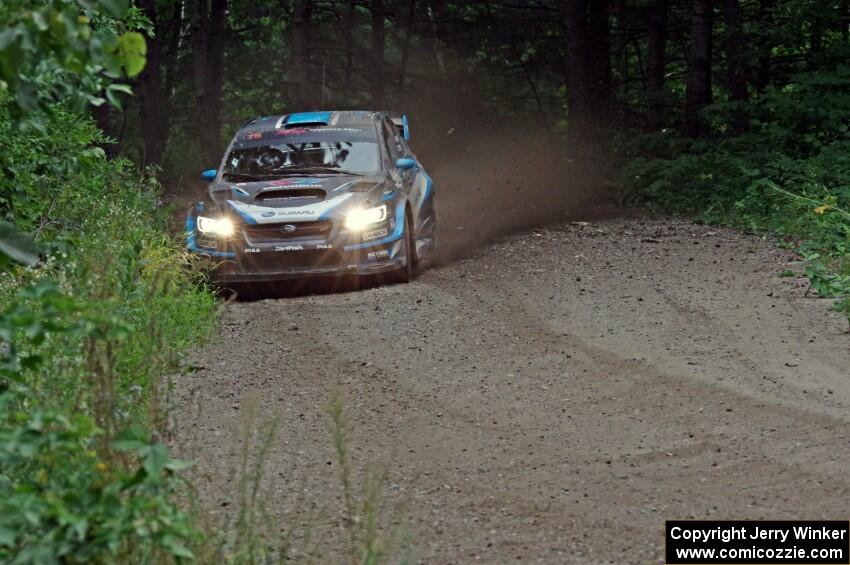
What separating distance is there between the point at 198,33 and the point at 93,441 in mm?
25595

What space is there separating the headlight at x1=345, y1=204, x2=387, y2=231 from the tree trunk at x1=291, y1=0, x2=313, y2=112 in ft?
53.8

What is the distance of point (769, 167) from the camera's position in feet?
61.0

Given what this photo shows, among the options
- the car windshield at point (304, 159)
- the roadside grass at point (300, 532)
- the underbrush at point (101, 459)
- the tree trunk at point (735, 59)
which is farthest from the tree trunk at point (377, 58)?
the roadside grass at point (300, 532)

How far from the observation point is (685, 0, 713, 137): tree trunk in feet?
75.4

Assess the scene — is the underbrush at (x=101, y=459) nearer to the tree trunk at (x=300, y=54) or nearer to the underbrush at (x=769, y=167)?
the underbrush at (x=769, y=167)

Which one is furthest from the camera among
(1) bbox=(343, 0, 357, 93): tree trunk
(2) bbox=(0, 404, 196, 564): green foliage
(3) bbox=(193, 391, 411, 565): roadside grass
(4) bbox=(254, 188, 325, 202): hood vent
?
(1) bbox=(343, 0, 357, 93): tree trunk

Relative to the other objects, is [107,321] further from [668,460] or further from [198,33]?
[198,33]

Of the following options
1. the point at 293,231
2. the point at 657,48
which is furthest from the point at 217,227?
the point at 657,48

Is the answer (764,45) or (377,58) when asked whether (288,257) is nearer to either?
(764,45)

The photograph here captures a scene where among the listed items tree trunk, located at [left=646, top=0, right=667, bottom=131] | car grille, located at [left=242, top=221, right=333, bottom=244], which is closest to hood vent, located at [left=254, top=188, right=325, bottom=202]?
car grille, located at [left=242, top=221, right=333, bottom=244]

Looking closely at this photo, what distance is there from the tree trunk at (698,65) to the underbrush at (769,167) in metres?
1.18

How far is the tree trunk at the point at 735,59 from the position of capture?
Answer: 882 inches

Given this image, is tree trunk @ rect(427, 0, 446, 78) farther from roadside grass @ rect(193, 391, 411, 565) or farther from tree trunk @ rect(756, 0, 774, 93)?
roadside grass @ rect(193, 391, 411, 565)

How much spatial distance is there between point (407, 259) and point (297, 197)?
52.6 inches
